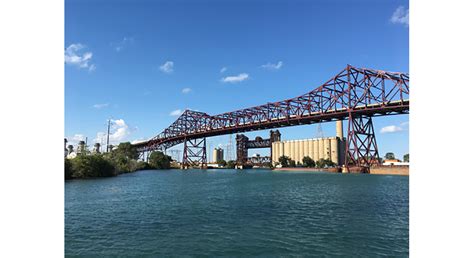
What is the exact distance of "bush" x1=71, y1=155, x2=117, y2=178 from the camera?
31197mm

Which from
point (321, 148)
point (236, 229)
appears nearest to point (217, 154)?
point (321, 148)

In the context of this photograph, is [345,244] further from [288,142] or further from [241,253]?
[288,142]

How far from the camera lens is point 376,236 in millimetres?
8281

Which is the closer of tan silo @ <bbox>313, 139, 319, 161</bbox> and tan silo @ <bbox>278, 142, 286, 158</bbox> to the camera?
tan silo @ <bbox>313, 139, 319, 161</bbox>

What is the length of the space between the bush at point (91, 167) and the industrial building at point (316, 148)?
237ft

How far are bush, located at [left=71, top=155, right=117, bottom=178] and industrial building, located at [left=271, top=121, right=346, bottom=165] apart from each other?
2842 inches

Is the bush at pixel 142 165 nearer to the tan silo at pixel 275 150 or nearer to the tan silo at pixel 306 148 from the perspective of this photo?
the tan silo at pixel 275 150

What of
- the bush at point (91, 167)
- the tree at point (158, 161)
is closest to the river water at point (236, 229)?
the bush at point (91, 167)

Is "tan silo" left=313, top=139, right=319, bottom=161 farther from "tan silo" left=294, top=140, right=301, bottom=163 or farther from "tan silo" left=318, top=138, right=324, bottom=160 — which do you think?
"tan silo" left=294, top=140, right=301, bottom=163

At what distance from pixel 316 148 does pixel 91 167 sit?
8226cm

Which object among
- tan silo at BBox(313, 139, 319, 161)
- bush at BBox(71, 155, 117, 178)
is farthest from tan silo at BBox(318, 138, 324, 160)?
bush at BBox(71, 155, 117, 178)

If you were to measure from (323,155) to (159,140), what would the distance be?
5481 centimetres

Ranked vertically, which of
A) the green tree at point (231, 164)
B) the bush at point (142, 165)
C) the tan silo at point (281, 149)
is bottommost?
the green tree at point (231, 164)

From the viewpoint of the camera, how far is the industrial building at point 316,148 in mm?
97062
